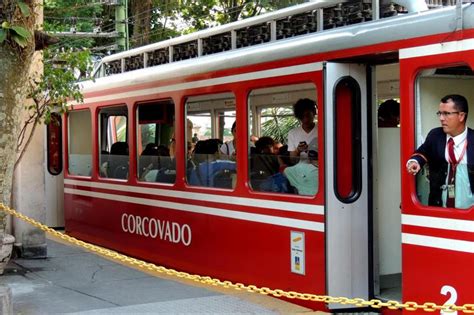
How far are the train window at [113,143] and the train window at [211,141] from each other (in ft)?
5.61

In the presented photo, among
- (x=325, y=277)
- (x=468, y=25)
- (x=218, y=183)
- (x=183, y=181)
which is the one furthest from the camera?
(x=183, y=181)

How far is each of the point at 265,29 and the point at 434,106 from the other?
2.49 m

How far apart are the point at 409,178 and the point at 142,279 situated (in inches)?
141

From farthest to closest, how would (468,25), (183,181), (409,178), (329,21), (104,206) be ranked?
(104,206) → (183,181) → (329,21) → (409,178) → (468,25)

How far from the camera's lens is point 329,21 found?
21.4 feet

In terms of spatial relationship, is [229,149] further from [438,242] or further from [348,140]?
Answer: [438,242]

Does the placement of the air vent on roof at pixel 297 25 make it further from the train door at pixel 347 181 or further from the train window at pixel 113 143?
the train window at pixel 113 143

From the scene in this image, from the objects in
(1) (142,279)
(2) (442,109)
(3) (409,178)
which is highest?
(2) (442,109)

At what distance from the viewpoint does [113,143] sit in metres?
10.1

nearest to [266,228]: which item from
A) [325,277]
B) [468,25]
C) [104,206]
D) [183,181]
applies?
[325,277]

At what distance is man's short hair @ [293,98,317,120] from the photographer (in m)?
6.30

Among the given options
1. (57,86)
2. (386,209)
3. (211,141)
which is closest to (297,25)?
(211,141)

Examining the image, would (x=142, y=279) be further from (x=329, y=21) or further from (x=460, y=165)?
(x=460, y=165)

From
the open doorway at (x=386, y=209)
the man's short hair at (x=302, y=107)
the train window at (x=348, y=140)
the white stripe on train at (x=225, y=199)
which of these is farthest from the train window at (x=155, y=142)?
the open doorway at (x=386, y=209)
